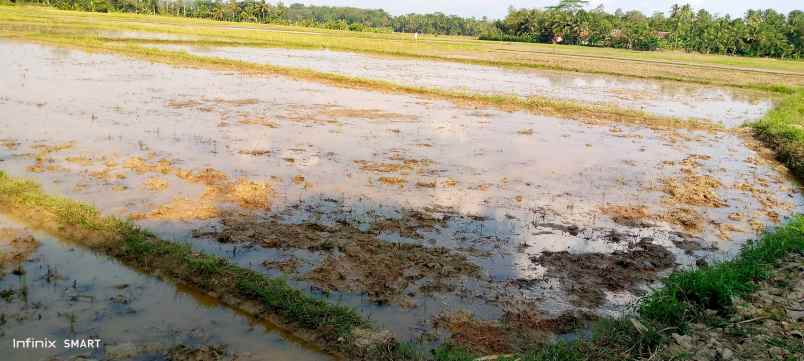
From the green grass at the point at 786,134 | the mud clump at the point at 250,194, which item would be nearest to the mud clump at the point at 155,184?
the mud clump at the point at 250,194

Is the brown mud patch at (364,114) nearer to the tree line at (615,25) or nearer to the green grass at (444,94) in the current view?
the green grass at (444,94)

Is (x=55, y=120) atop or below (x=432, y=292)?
atop

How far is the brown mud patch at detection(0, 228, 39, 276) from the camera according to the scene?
4.70 metres

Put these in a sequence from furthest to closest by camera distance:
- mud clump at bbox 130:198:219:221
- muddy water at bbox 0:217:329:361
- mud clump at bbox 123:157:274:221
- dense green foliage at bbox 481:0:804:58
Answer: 1. dense green foliage at bbox 481:0:804:58
2. mud clump at bbox 123:157:274:221
3. mud clump at bbox 130:198:219:221
4. muddy water at bbox 0:217:329:361

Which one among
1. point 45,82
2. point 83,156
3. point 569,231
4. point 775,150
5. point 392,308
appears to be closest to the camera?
point 392,308

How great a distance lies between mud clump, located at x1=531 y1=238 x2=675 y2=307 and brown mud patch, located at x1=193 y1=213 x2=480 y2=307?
0.87 meters

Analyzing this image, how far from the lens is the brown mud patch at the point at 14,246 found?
4703 millimetres

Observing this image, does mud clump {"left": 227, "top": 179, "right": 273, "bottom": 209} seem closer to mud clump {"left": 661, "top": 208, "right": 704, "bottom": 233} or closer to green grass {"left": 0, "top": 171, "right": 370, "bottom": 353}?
green grass {"left": 0, "top": 171, "right": 370, "bottom": 353}

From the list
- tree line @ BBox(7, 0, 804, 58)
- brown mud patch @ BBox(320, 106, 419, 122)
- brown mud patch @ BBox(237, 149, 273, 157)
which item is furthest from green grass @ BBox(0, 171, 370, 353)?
tree line @ BBox(7, 0, 804, 58)

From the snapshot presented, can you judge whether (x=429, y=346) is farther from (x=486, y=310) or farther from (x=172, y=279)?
(x=172, y=279)

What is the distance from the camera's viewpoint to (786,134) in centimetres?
1213

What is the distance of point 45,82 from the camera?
1376 cm

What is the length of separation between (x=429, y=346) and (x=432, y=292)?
837mm

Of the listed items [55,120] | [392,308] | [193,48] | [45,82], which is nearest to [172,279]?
[392,308]
